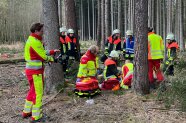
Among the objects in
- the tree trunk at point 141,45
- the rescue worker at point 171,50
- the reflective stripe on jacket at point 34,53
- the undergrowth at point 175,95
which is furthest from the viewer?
the rescue worker at point 171,50

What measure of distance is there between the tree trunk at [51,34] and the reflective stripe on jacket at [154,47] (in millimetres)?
2987

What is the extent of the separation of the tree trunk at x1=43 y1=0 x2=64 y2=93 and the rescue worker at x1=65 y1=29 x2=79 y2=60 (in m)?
2.86

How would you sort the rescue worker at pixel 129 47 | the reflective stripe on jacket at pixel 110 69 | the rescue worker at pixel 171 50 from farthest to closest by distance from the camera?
the rescue worker at pixel 129 47 → the rescue worker at pixel 171 50 → the reflective stripe on jacket at pixel 110 69

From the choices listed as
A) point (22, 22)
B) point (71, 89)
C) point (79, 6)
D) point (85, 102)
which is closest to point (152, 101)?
point (85, 102)

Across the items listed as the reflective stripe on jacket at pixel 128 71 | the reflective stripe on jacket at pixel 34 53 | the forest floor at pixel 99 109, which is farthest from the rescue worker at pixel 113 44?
the reflective stripe on jacket at pixel 34 53

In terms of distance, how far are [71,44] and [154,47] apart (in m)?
3.57

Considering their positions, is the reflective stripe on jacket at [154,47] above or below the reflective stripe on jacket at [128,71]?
above

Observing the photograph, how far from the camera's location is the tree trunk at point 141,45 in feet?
26.5

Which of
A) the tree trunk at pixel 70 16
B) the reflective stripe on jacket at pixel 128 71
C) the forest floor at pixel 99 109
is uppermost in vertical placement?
the tree trunk at pixel 70 16

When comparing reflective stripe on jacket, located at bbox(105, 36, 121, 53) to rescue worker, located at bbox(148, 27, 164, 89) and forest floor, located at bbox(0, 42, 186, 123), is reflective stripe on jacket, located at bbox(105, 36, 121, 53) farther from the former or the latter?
forest floor, located at bbox(0, 42, 186, 123)

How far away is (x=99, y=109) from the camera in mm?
7465

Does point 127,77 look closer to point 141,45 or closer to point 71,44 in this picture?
point 141,45

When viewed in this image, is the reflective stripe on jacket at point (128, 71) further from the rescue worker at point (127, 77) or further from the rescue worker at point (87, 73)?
the rescue worker at point (87, 73)

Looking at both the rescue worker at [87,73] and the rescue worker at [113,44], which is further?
the rescue worker at [113,44]
